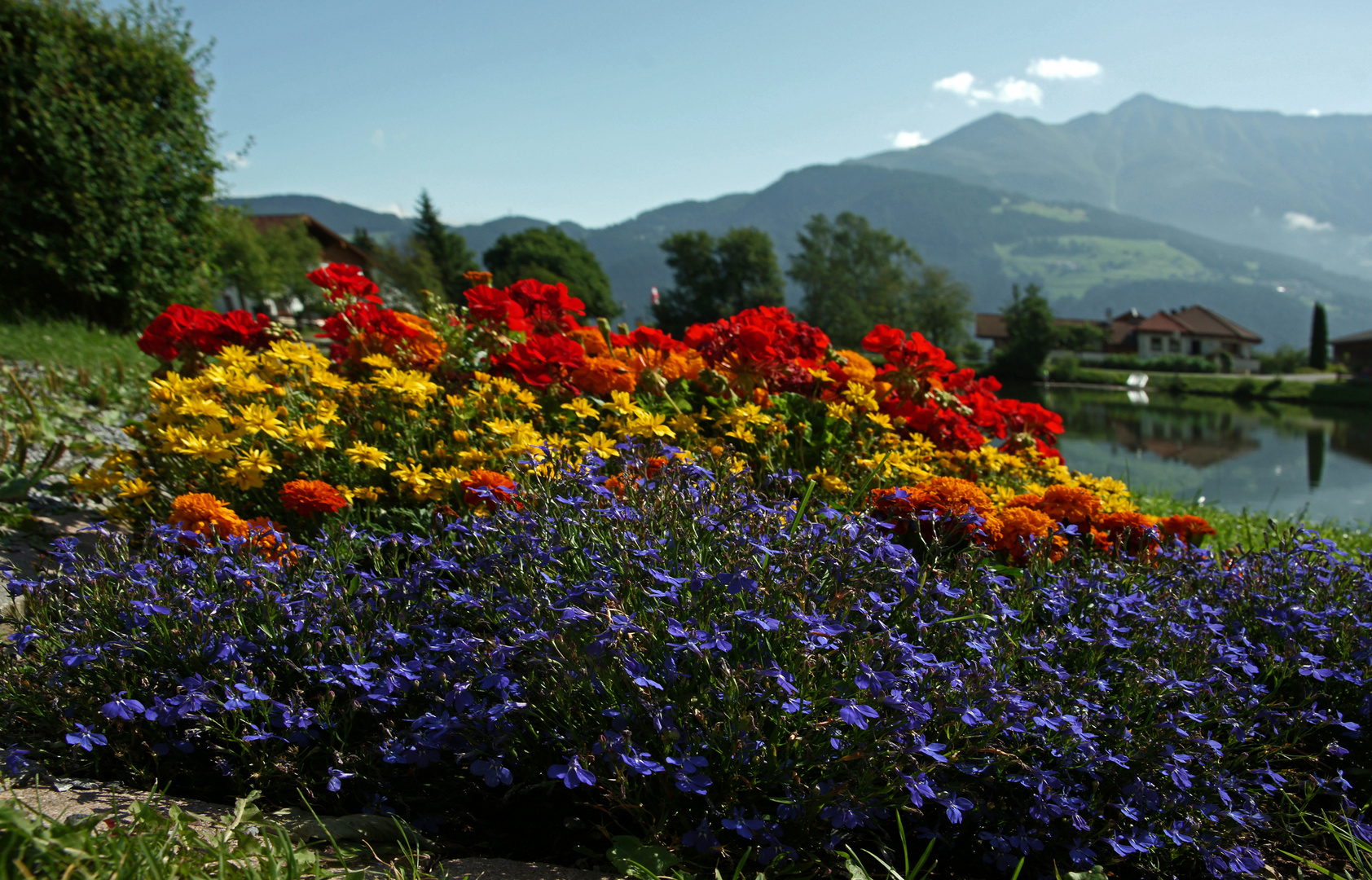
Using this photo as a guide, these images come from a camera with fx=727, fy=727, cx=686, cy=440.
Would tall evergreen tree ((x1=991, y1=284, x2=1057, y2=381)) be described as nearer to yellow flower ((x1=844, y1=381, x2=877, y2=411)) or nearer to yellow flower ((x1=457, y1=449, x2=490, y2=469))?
yellow flower ((x1=844, y1=381, x2=877, y2=411))

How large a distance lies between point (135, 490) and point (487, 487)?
4.39 ft

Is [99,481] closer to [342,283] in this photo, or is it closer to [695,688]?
[342,283]

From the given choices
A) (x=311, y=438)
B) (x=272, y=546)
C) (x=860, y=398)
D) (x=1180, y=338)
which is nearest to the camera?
(x=272, y=546)

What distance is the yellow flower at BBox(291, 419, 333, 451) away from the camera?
247 centimetres

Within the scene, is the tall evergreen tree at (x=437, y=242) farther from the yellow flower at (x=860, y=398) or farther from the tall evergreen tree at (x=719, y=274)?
the yellow flower at (x=860, y=398)

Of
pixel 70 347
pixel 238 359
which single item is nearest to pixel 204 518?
pixel 238 359

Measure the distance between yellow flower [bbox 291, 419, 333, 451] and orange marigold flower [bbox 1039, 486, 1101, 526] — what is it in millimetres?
2644

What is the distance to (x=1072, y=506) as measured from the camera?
8.89 ft

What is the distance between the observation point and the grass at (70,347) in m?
5.54

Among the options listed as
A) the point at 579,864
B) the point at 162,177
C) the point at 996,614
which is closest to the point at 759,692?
the point at 579,864

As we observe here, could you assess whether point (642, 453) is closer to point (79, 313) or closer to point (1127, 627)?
point (1127, 627)

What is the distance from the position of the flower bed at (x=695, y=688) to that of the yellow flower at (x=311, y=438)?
0.56m

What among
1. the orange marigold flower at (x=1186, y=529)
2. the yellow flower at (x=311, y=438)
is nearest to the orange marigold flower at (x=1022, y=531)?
the orange marigold flower at (x=1186, y=529)

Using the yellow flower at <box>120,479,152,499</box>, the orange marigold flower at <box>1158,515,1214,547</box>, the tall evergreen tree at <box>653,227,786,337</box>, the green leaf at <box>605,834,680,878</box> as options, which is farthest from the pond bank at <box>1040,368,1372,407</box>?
the yellow flower at <box>120,479,152,499</box>
